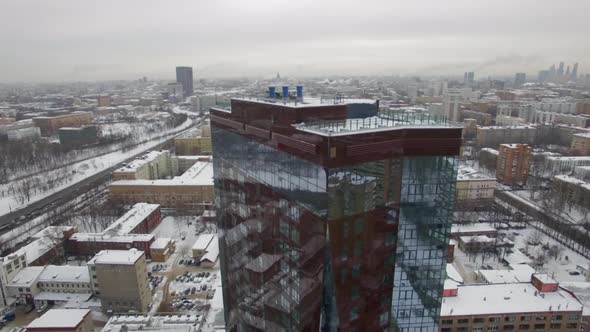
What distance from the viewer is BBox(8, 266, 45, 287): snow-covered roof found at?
28.6 meters

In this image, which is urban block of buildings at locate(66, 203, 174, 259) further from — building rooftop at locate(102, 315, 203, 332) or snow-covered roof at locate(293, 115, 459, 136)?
snow-covered roof at locate(293, 115, 459, 136)

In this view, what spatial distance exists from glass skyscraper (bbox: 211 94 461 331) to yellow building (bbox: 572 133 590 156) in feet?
238

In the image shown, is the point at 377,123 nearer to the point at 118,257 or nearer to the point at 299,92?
the point at 299,92

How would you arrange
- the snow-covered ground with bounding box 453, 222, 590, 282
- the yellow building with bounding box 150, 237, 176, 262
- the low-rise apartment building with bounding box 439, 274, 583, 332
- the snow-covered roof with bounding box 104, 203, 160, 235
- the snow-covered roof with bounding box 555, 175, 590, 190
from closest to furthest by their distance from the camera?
the low-rise apartment building with bounding box 439, 274, 583, 332, the snow-covered ground with bounding box 453, 222, 590, 282, the yellow building with bounding box 150, 237, 176, 262, the snow-covered roof with bounding box 104, 203, 160, 235, the snow-covered roof with bounding box 555, 175, 590, 190

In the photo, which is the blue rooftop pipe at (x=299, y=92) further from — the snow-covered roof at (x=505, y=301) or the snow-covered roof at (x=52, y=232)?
the snow-covered roof at (x=52, y=232)

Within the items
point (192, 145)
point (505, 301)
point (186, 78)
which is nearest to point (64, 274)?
point (505, 301)

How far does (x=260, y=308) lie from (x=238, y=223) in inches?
129

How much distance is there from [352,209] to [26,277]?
30.6m

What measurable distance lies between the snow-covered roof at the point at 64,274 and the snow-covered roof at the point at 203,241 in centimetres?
885

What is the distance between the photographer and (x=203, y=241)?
118ft

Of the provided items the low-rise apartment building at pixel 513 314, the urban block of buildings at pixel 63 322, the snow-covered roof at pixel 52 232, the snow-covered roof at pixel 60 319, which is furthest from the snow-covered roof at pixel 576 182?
the snow-covered roof at pixel 52 232

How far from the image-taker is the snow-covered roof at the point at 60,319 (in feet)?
72.5

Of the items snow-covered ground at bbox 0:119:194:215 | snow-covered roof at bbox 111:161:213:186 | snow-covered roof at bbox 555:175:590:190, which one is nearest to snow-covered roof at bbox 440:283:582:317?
snow-covered roof at bbox 555:175:590:190

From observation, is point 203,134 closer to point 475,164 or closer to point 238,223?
point 475,164
